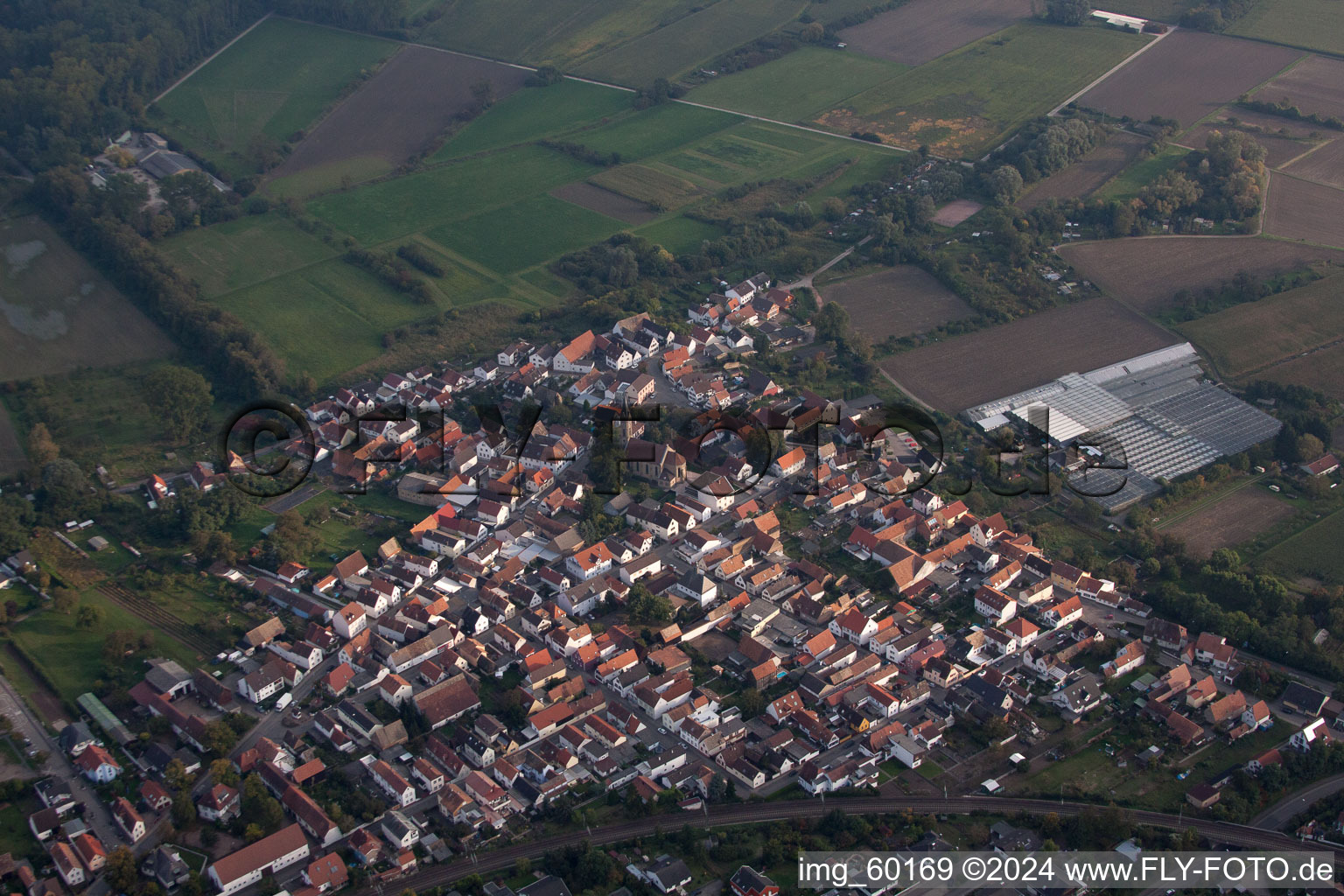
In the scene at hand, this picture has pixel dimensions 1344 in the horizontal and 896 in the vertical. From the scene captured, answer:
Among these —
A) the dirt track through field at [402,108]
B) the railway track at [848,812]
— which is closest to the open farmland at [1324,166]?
the dirt track through field at [402,108]

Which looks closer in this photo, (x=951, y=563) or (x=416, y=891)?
(x=416, y=891)

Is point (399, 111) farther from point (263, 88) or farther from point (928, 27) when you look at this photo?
point (928, 27)

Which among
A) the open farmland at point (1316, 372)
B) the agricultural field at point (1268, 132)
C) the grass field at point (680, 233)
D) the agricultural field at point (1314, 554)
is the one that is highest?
the agricultural field at point (1268, 132)

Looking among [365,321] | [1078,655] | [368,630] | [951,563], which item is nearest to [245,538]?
[368,630]

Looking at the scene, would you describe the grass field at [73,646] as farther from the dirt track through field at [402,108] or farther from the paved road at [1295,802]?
the dirt track through field at [402,108]

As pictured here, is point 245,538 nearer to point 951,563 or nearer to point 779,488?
point 779,488

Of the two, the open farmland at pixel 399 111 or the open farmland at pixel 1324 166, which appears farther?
the open farmland at pixel 399 111

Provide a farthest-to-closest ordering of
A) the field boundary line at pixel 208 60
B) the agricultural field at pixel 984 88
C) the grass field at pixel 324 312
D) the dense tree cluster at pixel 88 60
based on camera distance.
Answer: the field boundary line at pixel 208 60, the agricultural field at pixel 984 88, the dense tree cluster at pixel 88 60, the grass field at pixel 324 312
